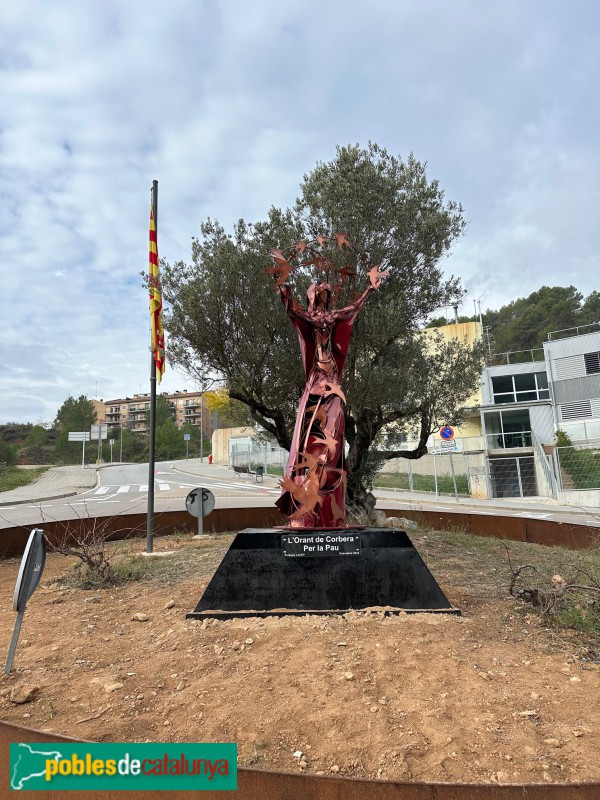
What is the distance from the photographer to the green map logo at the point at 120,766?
7.09 feet

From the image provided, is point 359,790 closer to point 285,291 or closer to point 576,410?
point 285,291

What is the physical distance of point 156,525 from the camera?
12000mm

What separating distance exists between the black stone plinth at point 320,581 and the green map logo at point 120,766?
2858 millimetres

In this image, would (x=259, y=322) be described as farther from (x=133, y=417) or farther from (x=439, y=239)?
(x=133, y=417)

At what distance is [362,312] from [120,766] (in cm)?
800

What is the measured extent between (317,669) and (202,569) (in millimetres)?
4196

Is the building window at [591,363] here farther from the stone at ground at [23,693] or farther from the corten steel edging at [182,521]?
the stone at ground at [23,693]

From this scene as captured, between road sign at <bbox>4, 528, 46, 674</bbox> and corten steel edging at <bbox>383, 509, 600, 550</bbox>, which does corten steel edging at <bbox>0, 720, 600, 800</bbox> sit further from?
corten steel edging at <bbox>383, 509, 600, 550</bbox>

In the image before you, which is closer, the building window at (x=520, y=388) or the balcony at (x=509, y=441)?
the balcony at (x=509, y=441)

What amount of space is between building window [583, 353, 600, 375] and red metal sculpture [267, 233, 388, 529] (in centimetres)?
2697

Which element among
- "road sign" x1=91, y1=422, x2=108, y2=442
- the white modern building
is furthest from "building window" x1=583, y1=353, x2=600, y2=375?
"road sign" x1=91, y1=422, x2=108, y2=442

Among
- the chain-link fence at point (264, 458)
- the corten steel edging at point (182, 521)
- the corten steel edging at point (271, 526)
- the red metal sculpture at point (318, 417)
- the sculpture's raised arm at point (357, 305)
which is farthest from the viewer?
the chain-link fence at point (264, 458)

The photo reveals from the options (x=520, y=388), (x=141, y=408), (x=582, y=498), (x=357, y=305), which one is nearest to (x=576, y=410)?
(x=520, y=388)

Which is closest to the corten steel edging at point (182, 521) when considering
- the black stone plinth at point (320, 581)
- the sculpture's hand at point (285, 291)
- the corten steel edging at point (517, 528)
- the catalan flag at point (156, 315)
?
the corten steel edging at point (517, 528)
